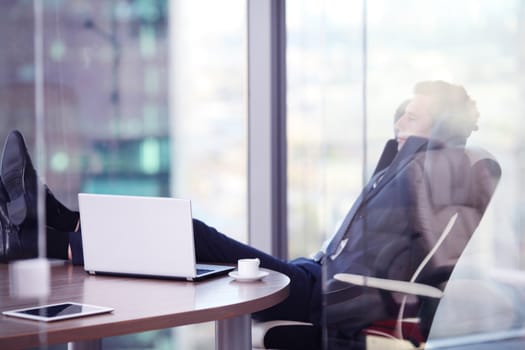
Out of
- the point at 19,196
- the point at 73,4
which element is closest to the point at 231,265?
the point at 19,196

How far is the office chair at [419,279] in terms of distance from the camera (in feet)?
6.30

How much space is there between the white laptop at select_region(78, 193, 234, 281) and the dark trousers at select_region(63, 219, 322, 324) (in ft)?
0.74

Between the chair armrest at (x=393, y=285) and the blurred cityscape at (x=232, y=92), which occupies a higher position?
the blurred cityscape at (x=232, y=92)

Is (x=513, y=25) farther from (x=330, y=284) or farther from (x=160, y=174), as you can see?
(x=160, y=174)

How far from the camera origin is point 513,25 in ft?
5.79

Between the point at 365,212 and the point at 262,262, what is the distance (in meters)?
0.40

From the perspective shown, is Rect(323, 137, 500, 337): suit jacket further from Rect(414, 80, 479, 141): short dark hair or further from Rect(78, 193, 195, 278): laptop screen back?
Rect(78, 193, 195, 278): laptop screen back

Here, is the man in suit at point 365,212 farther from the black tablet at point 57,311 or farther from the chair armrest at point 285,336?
the black tablet at point 57,311

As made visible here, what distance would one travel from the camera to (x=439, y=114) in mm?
2043

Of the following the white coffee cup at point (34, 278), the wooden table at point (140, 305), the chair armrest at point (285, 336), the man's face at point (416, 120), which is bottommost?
the chair armrest at point (285, 336)

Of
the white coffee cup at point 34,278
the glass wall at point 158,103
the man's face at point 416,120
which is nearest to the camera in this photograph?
the white coffee cup at point 34,278

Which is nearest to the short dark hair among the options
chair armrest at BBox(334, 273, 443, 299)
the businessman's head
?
the businessman's head

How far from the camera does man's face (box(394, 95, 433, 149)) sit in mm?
2037

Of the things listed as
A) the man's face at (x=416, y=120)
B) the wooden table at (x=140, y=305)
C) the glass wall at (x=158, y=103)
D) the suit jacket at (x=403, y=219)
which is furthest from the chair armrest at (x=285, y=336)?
the glass wall at (x=158, y=103)
